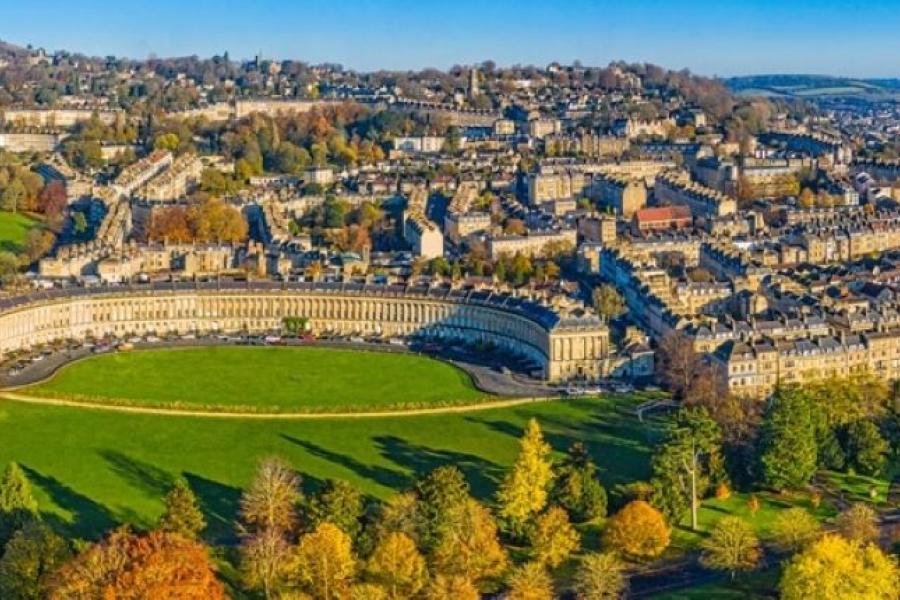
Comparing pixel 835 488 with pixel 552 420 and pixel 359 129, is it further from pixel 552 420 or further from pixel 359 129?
pixel 359 129

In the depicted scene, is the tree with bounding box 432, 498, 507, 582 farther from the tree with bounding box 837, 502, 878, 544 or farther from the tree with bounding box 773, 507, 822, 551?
the tree with bounding box 837, 502, 878, 544

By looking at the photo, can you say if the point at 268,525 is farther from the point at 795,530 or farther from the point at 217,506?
the point at 795,530

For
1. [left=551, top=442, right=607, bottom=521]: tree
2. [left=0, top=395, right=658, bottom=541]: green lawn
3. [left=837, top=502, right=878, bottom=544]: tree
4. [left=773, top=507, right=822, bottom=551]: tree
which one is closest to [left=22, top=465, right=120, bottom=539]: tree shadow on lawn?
[left=0, top=395, right=658, bottom=541]: green lawn

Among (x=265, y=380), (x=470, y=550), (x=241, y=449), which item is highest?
(x=265, y=380)

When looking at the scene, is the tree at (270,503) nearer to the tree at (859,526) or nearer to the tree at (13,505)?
the tree at (13,505)

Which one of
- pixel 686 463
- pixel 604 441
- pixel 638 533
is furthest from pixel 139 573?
pixel 604 441

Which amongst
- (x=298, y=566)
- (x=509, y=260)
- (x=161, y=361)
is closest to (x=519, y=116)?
(x=509, y=260)
